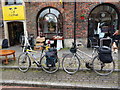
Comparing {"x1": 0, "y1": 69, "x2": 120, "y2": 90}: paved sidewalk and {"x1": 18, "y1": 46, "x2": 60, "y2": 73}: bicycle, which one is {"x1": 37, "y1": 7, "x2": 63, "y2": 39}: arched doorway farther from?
{"x1": 0, "y1": 69, "x2": 120, "y2": 90}: paved sidewalk

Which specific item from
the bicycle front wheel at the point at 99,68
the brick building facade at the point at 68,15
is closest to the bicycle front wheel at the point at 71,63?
the bicycle front wheel at the point at 99,68

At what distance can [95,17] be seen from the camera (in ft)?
26.9

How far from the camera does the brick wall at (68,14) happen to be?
7969 mm

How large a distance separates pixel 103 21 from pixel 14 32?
795 centimetres

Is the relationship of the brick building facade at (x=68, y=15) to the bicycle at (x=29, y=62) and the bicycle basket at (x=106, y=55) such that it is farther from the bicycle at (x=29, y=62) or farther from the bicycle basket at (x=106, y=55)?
the bicycle basket at (x=106, y=55)

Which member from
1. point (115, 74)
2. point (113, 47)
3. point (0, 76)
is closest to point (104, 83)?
point (115, 74)

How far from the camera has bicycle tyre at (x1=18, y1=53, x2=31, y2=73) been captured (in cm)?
421

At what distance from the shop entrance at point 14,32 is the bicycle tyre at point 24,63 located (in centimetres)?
607

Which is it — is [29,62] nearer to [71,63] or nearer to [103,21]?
[71,63]

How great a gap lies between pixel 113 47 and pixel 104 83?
414 centimetres

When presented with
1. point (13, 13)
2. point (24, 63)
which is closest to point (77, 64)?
point (24, 63)

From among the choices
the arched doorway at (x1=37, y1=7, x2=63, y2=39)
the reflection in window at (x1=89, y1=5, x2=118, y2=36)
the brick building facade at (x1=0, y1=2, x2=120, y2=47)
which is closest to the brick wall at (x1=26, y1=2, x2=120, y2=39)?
the brick building facade at (x1=0, y1=2, x2=120, y2=47)

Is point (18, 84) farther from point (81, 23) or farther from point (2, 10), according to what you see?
point (2, 10)

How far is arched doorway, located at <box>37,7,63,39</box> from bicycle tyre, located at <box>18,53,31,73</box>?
4794 mm
